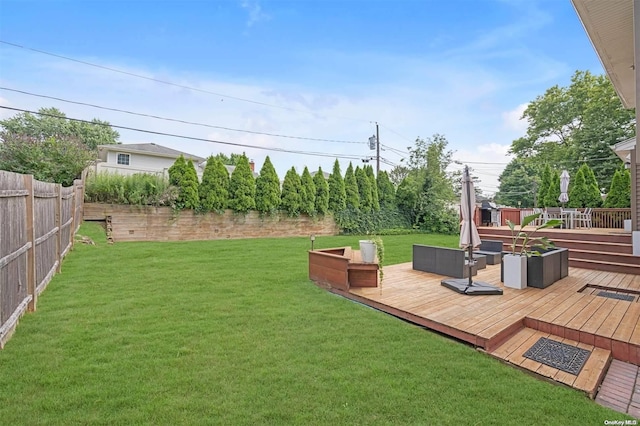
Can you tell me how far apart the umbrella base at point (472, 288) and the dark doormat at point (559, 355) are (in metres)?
1.40

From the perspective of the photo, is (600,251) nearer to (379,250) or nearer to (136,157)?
(379,250)

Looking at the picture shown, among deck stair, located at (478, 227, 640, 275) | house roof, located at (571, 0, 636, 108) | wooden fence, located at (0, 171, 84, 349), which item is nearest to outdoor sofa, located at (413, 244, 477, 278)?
deck stair, located at (478, 227, 640, 275)

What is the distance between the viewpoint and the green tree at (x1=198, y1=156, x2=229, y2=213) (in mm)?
12422

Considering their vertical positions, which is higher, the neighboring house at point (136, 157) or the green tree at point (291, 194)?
the neighboring house at point (136, 157)

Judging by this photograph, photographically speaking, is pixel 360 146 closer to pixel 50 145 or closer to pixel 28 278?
pixel 50 145

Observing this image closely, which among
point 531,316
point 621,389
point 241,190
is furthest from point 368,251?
point 241,190

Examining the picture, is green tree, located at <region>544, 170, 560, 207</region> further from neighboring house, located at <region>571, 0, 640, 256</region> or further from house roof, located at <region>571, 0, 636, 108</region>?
house roof, located at <region>571, 0, 636, 108</region>

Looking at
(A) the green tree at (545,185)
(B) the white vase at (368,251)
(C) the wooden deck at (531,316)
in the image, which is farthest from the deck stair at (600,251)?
(A) the green tree at (545,185)

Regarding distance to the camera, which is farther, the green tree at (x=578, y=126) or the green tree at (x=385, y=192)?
the green tree at (x=578, y=126)

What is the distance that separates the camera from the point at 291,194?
14.4 metres

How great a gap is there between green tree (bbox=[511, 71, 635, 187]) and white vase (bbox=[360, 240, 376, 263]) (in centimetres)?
2242

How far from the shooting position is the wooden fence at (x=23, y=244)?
2.97m

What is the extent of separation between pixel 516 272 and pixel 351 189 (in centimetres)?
1137

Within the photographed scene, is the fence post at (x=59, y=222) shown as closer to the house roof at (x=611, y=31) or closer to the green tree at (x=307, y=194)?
the house roof at (x=611, y=31)
